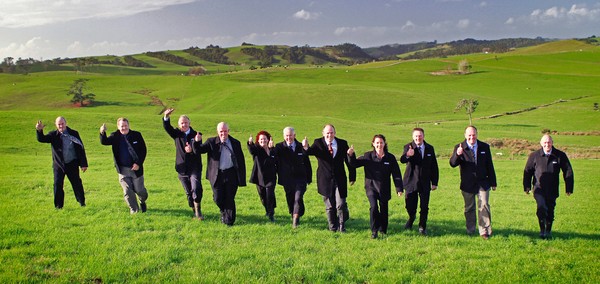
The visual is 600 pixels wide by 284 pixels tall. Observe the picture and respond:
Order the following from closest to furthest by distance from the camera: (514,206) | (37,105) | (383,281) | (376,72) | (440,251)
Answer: (383,281) → (440,251) → (514,206) → (37,105) → (376,72)

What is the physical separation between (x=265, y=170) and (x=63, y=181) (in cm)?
588

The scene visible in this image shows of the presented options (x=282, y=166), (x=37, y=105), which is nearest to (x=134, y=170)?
(x=282, y=166)

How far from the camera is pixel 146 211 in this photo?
1340 cm

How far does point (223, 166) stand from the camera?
12492 mm

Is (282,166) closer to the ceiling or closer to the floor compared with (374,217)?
closer to the ceiling

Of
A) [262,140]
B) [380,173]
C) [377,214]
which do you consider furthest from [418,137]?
[262,140]

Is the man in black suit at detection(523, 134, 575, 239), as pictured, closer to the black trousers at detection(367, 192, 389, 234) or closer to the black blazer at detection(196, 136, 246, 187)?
the black trousers at detection(367, 192, 389, 234)

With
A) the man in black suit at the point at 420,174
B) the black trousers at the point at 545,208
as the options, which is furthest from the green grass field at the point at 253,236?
the man in black suit at the point at 420,174

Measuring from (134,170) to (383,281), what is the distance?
8041 mm

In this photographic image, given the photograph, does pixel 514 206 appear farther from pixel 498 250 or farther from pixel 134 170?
pixel 134 170

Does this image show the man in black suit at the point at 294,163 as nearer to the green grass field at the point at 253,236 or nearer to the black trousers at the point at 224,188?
the green grass field at the point at 253,236

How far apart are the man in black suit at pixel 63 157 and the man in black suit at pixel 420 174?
9.15m

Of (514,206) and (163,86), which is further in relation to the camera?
(163,86)

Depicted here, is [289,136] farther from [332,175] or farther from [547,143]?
[547,143]
